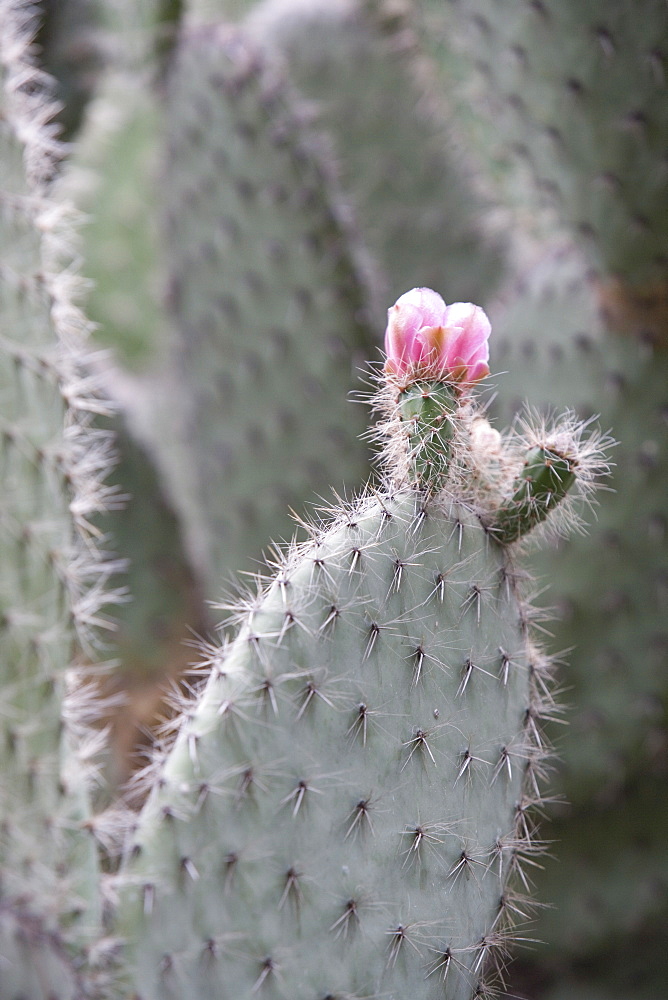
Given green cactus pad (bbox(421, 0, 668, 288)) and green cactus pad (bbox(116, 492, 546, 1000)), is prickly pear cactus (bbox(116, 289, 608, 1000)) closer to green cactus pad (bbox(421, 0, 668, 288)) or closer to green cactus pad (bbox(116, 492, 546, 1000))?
green cactus pad (bbox(116, 492, 546, 1000))

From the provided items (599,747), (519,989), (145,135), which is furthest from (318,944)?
(145,135)

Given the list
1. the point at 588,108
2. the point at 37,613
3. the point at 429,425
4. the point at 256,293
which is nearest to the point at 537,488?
the point at 429,425

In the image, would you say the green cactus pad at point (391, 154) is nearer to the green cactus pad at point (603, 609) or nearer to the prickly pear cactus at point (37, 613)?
the green cactus pad at point (603, 609)

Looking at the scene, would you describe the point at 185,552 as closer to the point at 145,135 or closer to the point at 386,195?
the point at 386,195

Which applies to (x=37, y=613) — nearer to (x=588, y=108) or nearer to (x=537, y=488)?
(x=537, y=488)

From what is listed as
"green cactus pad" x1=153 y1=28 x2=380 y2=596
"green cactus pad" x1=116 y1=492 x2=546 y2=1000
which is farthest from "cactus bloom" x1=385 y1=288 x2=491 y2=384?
"green cactus pad" x1=153 y1=28 x2=380 y2=596

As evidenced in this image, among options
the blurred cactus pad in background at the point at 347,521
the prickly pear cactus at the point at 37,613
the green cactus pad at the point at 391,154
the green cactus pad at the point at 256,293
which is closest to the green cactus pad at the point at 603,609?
the blurred cactus pad in background at the point at 347,521

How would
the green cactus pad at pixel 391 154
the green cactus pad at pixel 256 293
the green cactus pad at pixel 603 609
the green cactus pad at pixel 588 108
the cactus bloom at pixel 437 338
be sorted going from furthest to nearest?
the green cactus pad at pixel 391 154 < the green cactus pad at pixel 256 293 < the green cactus pad at pixel 603 609 < the green cactus pad at pixel 588 108 < the cactus bloom at pixel 437 338

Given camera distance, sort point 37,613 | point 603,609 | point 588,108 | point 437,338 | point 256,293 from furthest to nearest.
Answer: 1. point 256,293
2. point 603,609
3. point 588,108
4. point 37,613
5. point 437,338
